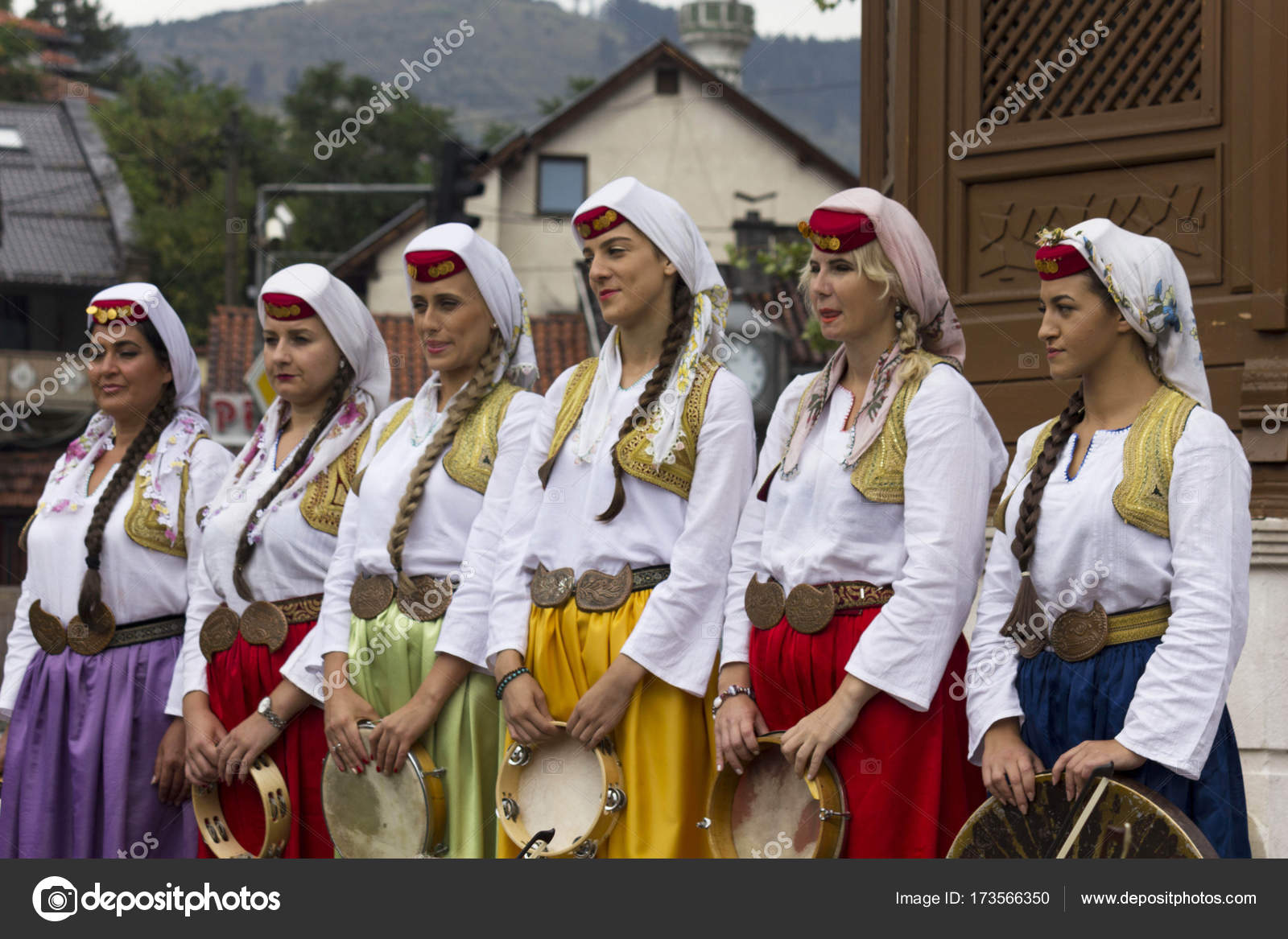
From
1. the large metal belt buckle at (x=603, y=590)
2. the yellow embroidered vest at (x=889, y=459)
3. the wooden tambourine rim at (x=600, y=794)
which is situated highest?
the yellow embroidered vest at (x=889, y=459)

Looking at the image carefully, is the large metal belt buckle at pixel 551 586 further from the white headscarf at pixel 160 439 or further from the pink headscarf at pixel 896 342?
the white headscarf at pixel 160 439

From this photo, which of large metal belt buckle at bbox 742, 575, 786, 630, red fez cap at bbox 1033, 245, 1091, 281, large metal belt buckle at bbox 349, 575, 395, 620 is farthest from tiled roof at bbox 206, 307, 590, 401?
red fez cap at bbox 1033, 245, 1091, 281

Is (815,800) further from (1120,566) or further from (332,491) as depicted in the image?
(332,491)

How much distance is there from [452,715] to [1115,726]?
67.7 inches

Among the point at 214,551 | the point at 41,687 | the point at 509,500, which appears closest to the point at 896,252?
the point at 509,500

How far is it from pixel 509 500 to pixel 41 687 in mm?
1790

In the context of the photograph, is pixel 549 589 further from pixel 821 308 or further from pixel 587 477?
pixel 821 308

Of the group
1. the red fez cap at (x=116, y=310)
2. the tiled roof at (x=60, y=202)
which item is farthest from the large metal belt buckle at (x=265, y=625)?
the tiled roof at (x=60, y=202)

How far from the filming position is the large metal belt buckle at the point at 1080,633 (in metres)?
3.46

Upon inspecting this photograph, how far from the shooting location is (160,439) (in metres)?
5.30

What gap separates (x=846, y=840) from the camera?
3.62 meters

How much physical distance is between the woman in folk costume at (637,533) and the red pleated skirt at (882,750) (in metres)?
0.27

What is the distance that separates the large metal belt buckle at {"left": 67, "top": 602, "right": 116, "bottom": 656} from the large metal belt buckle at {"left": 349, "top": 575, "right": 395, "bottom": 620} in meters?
1.05

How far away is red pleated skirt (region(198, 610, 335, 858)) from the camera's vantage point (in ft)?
15.0
